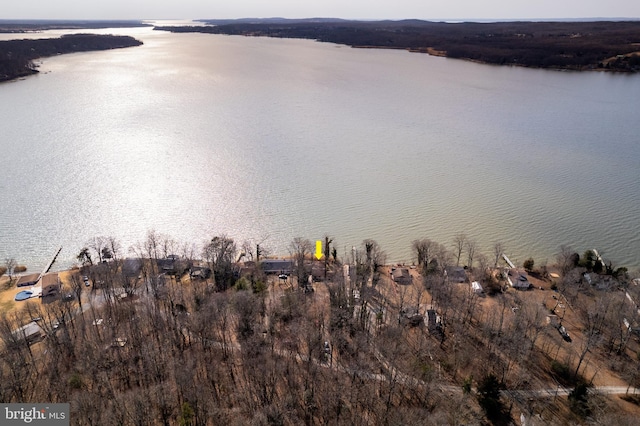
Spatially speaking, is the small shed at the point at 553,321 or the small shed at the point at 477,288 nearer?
the small shed at the point at 553,321

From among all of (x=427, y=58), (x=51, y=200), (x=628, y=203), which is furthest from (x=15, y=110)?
(x=427, y=58)

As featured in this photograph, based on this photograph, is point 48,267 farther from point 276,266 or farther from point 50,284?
point 276,266

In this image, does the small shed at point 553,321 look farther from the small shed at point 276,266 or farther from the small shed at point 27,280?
the small shed at point 27,280

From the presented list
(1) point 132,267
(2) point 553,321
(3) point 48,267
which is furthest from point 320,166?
(2) point 553,321

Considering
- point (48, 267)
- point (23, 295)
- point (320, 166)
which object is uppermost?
point (320, 166)

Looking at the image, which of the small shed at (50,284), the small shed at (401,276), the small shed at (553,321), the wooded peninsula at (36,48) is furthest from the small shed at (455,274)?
the wooded peninsula at (36,48)
